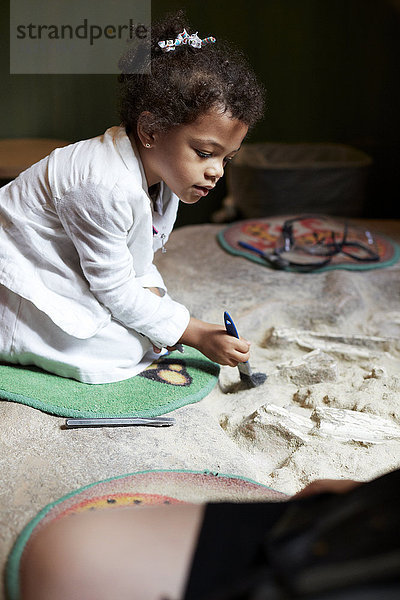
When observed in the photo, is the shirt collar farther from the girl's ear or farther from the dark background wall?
the dark background wall

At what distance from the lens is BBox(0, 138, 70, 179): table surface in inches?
80.0

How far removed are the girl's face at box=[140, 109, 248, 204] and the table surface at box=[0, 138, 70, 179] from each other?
763mm

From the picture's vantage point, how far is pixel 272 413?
1455mm

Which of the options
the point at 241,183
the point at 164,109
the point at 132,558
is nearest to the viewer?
the point at 132,558

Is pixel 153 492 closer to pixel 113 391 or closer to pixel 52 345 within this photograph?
pixel 113 391

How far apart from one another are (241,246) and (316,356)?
36.4 inches

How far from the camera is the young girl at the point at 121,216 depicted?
1306 mm

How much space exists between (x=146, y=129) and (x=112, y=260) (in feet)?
0.96

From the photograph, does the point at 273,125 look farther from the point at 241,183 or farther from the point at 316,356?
the point at 316,356

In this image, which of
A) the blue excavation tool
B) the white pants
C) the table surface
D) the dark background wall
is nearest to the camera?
the white pants

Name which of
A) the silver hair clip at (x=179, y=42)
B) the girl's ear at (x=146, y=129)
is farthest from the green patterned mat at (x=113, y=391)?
the silver hair clip at (x=179, y=42)

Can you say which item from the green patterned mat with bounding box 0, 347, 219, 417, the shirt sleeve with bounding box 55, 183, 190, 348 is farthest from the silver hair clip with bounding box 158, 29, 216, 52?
the green patterned mat with bounding box 0, 347, 219, 417

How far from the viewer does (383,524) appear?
0.62 meters

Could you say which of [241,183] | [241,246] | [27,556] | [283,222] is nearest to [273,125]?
[241,183]
